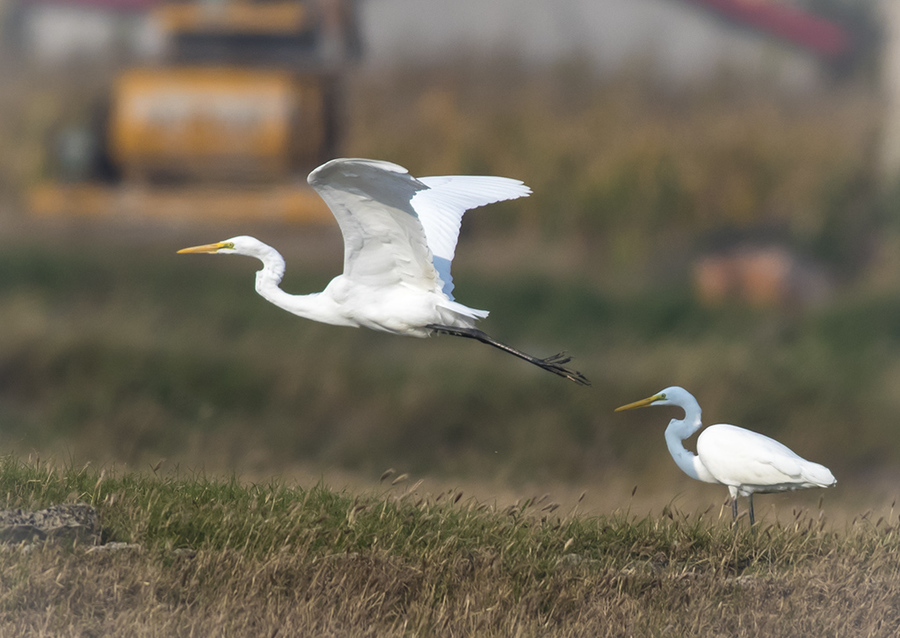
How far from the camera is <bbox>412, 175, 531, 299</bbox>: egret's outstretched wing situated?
4.98 metres

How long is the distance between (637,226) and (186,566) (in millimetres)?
11076

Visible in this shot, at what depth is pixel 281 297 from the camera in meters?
4.66

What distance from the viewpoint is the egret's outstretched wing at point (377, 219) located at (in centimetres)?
393

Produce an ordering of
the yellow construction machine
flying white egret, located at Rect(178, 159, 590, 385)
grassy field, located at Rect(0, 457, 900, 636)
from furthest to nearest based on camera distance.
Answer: the yellow construction machine → flying white egret, located at Rect(178, 159, 590, 385) → grassy field, located at Rect(0, 457, 900, 636)

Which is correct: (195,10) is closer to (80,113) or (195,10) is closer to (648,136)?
(80,113)

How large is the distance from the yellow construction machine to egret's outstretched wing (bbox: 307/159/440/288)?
8001mm

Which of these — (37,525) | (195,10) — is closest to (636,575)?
(37,525)

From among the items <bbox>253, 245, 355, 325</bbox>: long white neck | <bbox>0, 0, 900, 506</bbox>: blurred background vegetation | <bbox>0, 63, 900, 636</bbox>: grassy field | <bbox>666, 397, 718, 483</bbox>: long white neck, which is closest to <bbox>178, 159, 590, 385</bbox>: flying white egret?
<bbox>253, 245, 355, 325</bbox>: long white neck

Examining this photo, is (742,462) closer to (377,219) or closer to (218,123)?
(377,219)

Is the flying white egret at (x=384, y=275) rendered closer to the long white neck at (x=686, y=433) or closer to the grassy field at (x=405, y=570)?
the long white neck at (x=686, y=433)

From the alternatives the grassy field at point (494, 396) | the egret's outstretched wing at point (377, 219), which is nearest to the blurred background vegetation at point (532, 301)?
the grassy field at point (494, 396)

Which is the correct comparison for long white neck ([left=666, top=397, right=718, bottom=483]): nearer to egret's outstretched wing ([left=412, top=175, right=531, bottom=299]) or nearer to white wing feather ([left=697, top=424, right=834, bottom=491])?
white wing feather ([left=697, top=424, right=834, bottom=491])

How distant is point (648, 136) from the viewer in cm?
1436

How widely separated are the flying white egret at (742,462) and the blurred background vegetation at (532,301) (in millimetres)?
2906
